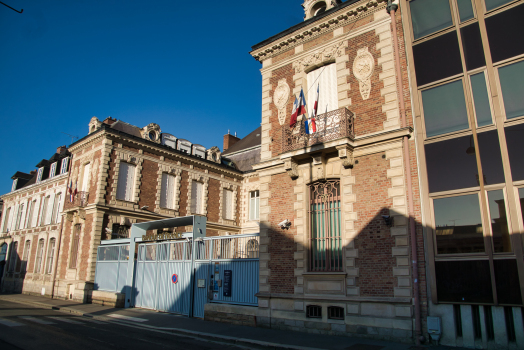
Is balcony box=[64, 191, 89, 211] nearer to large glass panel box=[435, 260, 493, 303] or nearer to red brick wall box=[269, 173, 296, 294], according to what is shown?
red brick wall box=[269, 173, 296, 294]

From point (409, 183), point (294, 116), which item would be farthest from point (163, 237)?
point (409, 183)

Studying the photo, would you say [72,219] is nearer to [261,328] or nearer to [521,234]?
[261,328]

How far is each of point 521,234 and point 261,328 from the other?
7.84m

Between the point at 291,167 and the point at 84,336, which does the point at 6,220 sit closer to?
the point at 84,336

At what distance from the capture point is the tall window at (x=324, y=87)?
503 inches

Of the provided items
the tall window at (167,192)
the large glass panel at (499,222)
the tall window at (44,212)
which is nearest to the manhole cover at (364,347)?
the large glass panel at (499,222)

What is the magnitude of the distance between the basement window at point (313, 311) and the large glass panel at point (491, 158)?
585 cm

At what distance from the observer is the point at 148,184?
75.6ft

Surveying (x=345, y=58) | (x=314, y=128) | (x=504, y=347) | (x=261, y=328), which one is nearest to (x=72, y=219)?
(x=261, y=328)

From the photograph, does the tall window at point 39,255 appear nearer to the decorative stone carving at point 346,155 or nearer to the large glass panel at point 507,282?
the decorative stone carving at point 346,155

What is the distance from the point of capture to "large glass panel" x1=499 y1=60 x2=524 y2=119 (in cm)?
899

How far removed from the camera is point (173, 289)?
15.3 m

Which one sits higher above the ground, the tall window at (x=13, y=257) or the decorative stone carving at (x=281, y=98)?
the decorative stone carving at (x=281, y=98)

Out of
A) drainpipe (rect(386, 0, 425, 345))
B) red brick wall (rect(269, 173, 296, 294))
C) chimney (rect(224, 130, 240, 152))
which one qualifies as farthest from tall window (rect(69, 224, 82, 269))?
drainpipe (rect(386, 0, 425, 345))
